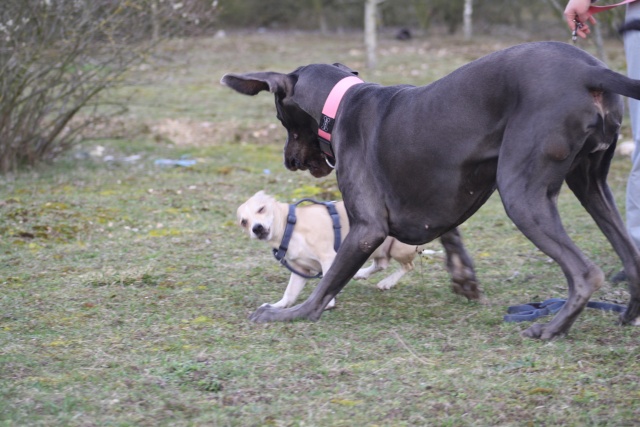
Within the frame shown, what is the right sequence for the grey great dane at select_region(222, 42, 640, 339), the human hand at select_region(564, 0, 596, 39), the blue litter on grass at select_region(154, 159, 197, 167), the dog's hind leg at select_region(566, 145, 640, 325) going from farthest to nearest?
the blue litter on grass at select_region(154, 159, 197, 167), the human hand at select_region(564, 0, 596, 39), the dog's hind leg at select_region(566, 145, 640, 325), the grey great dane at select_region(222, 42, 640, 339)

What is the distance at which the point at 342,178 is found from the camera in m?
4.73

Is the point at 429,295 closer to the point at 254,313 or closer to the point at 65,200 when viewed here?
the point at 254,313

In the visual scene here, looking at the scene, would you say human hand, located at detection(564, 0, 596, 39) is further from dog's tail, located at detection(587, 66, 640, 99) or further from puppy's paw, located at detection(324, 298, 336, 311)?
puppy's paw, located at detection(324, 298, 336, 311)

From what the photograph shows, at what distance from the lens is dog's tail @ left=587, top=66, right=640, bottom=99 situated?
3834mm

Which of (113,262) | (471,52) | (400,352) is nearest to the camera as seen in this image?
(400,352)

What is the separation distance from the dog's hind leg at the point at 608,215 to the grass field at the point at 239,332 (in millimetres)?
194

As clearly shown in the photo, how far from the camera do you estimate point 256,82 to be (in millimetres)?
5152

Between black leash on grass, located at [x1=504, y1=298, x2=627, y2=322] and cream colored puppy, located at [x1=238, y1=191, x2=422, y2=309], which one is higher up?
cream colored puppy, located at [x1=238, y1=191, x2=422, y2=309]

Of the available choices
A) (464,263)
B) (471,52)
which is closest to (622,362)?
(464,263)

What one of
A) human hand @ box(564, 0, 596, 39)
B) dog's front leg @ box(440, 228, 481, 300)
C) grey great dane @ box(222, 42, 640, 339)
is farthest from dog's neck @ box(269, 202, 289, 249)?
human hand @ box(564, 0, 596, 39)

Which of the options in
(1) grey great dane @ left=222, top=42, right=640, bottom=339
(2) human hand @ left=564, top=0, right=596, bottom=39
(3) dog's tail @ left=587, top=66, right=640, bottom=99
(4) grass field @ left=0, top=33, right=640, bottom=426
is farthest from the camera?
(2) human hand @ left=564, top=0, right=596, bottom=39

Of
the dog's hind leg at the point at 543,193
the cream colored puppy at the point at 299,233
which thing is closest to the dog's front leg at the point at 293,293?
the cream colored puppy at the point at 299,233

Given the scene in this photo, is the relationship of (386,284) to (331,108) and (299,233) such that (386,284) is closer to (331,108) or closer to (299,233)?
(299,233)

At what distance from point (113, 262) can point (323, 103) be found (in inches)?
91.0
